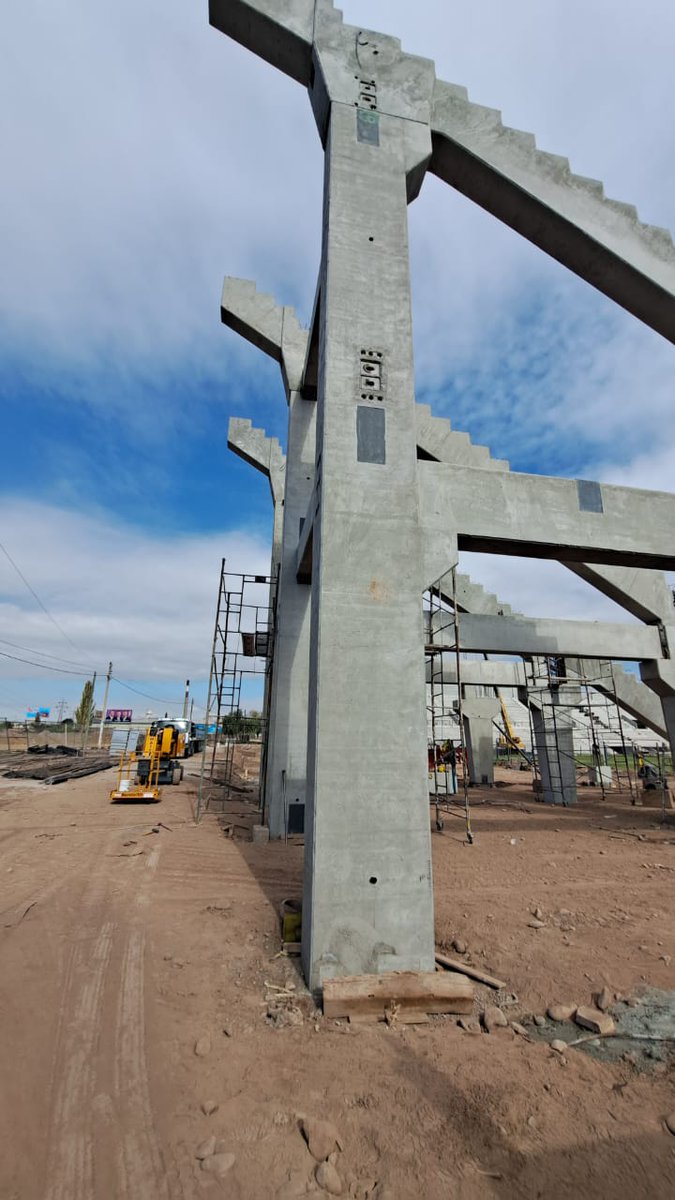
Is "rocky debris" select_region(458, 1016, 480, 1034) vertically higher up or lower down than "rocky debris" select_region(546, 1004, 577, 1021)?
lower down

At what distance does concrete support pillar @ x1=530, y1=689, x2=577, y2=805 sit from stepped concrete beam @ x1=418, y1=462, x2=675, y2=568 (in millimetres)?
12577

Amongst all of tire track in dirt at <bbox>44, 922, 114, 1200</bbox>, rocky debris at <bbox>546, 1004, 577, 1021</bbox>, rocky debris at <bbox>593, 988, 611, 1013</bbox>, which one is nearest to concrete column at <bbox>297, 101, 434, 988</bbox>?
rocky debris at <bbox>546, 1004, 577, 1021</bbox>

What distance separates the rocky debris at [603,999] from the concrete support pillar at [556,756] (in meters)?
16.1

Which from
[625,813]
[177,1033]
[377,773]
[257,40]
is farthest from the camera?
[625,813]

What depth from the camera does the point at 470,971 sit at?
450cm

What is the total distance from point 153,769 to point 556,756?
14985mm

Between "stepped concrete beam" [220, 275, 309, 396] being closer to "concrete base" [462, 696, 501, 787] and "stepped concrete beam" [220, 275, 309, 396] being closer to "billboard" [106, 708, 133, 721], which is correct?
"concrete base" [462, 696, 501, 787]

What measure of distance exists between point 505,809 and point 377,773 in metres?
14.4

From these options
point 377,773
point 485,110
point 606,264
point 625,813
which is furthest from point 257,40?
point 625,813

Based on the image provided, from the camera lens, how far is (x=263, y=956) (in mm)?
4812

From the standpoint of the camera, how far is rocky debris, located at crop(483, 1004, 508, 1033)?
374 cm

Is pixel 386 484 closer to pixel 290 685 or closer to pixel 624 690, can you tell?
pixel 290 685

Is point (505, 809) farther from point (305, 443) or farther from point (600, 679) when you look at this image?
point (305, 443)

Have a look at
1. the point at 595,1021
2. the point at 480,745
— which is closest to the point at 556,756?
the point at 480,745
